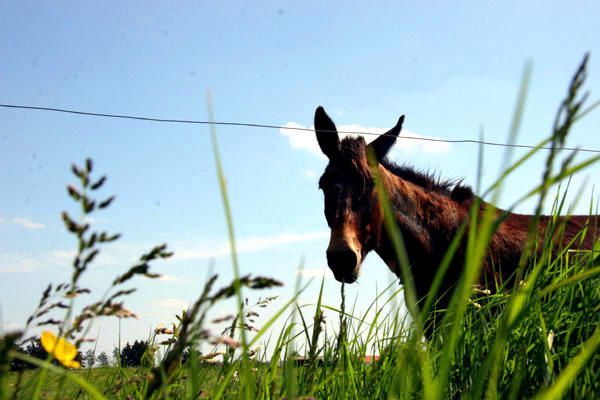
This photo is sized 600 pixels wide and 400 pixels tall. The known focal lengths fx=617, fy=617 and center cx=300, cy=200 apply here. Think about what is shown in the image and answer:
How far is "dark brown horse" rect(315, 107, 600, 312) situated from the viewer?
5957 millimetres

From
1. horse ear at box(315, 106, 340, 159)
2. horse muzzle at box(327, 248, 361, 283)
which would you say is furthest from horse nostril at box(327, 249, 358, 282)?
horse ear at box(315, 106, 340, 159)

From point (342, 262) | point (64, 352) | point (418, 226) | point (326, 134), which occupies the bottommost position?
point (64, 352)

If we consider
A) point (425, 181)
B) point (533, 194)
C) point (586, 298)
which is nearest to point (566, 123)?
point (533, 194)

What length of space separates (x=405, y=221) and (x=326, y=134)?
1.43m

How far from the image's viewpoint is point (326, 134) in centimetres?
705

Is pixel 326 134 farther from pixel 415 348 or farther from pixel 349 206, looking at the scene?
pixel 415 348

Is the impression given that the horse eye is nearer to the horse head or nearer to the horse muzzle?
the horse head

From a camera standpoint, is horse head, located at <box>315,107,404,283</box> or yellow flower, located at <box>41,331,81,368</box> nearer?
yellow flower, located at <box>41,331,81,368</box>

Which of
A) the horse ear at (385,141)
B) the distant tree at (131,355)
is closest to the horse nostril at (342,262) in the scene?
the horse ear at (385,141)

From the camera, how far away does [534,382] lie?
1986mm

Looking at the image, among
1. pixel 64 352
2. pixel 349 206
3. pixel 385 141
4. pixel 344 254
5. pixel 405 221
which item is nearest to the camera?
pixel 64 352

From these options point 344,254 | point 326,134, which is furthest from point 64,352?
point 326,134

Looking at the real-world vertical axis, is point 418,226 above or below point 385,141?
below

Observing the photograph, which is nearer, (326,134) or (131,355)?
(131,355)
